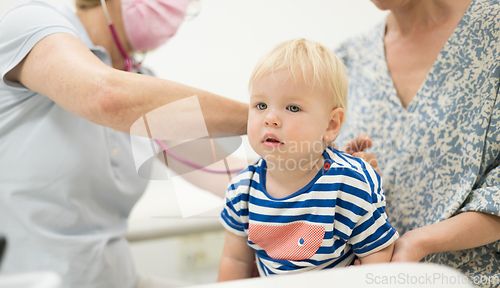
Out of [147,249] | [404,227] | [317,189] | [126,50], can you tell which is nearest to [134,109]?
[317,189]

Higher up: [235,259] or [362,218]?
[362,218]

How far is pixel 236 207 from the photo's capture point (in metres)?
0.77

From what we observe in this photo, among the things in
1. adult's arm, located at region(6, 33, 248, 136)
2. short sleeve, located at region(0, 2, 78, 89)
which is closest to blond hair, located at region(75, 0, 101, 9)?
short sleeve, located at region(0, 2, 78, 89)

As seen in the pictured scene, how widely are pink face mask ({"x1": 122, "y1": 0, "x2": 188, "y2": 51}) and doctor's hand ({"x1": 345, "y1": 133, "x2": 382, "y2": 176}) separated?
665mm

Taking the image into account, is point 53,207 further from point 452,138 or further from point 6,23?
point 452,138

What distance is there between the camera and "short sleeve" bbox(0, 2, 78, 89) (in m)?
0.75

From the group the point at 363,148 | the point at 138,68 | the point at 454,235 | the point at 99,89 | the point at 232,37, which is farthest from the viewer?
the point at 232,37

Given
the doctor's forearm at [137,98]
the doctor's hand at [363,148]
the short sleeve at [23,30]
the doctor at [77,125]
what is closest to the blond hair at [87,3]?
the doctor at [77,125]

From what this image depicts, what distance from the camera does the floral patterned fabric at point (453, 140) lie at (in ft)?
2.66

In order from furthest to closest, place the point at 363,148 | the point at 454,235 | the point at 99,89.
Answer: the point at 363,148 → the point at 454,235 → the point at 99,89

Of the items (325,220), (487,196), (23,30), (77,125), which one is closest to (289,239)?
(325,220)

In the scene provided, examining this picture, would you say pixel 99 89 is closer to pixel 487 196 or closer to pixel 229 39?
pixel 487 196

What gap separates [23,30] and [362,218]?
0.82 metres

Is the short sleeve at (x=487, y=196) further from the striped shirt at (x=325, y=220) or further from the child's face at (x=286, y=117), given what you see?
the child's face at (x=286, y=117)
